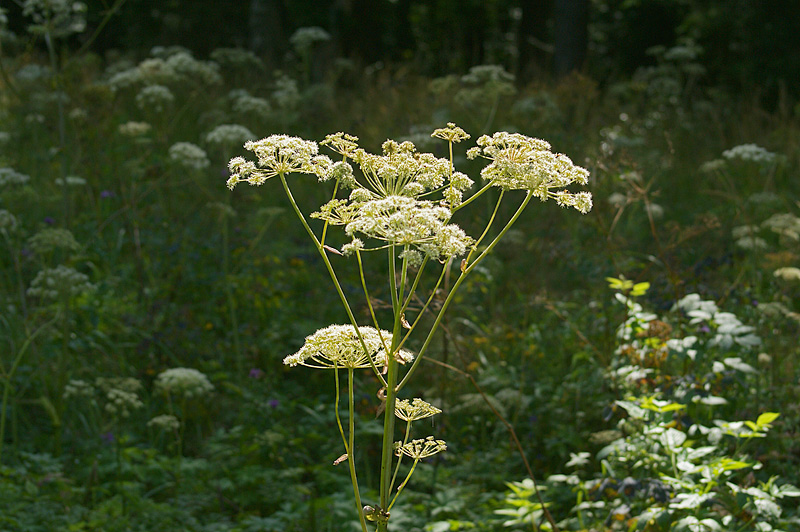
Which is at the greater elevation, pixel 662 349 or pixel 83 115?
pixel 83 115

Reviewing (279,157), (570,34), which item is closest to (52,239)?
(279,157)

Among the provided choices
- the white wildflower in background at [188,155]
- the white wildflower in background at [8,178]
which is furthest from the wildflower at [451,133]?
the white wildflower in background at [188,155]

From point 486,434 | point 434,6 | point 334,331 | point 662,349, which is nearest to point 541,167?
point 334,331

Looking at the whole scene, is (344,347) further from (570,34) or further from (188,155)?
(570,34)

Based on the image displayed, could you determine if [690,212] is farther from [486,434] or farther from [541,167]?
[541,167]

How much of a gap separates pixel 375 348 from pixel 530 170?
561 millimetres

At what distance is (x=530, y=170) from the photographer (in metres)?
1.64

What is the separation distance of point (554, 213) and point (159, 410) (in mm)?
3655

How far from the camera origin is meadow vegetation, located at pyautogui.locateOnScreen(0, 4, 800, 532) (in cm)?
295

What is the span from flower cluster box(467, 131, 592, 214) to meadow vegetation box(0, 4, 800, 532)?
0.02 metres

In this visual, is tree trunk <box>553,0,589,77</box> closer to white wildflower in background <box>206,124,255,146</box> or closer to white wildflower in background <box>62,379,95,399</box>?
white wildflower in background <box>206,124,255,146</box>

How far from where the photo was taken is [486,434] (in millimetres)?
4410

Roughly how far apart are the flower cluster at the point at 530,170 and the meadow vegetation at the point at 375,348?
0.07ft

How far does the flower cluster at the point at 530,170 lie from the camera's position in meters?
1.64
